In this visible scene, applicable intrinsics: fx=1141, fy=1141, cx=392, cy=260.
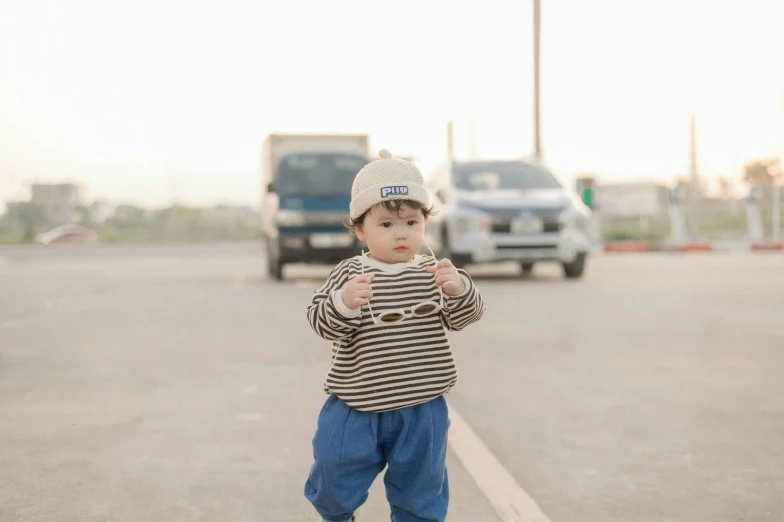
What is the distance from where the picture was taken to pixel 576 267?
1662 centimetres

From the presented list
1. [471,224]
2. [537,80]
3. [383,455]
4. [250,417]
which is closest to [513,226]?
[471,224]

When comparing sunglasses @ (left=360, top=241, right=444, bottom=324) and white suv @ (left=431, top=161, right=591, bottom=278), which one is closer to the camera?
sunglasses @ (left=360, top=241, right=444, bottom=324)

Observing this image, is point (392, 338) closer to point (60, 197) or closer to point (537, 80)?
point (537, 80)

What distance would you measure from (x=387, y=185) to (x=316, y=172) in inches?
607

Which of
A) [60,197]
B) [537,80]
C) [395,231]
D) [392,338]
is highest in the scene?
[537,80]

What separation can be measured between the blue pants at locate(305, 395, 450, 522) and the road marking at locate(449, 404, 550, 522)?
33.6 inches

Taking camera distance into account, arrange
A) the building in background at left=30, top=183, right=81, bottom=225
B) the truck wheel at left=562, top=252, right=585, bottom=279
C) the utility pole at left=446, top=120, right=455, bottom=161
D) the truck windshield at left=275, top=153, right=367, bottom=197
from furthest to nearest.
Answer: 1. the building in background at left=30, top=183, right=81, bottom=225
2. the utility pole at left=446, top=120, right=455, bottom=161
3. the truck windshield at left=275, top=153, right=367, bottom=197
4. the truck wheel at left=562, top=252, right=585, bottom=279

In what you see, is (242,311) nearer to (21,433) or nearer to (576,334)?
(576,334)

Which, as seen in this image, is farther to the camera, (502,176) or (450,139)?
(450,139)

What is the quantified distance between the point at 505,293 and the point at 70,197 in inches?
3412

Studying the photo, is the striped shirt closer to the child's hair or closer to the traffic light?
the child's hair

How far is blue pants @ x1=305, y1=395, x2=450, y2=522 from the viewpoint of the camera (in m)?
3.20

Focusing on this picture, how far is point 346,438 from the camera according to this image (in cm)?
320

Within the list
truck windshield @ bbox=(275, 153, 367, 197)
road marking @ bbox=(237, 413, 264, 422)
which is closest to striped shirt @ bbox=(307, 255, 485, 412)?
road marking @ bbox=(237, 413, 264, 422)
